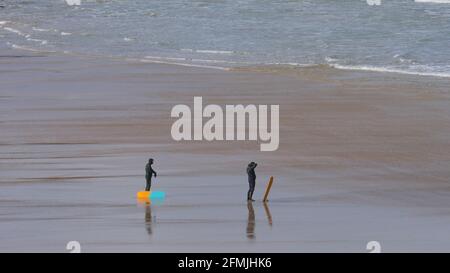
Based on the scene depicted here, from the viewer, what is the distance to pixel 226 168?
593 inches

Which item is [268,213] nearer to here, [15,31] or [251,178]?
[251,178]

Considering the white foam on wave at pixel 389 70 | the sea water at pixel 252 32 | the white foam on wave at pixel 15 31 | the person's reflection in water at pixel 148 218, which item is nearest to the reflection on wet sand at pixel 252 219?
the person's reflection in water at pixel 148 218

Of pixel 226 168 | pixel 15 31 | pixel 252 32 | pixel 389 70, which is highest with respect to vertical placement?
pixel 15 31

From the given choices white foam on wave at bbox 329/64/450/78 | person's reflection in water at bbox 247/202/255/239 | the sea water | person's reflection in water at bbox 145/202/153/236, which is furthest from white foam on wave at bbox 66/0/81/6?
person's reflection in water at bbox 247/202/255/239

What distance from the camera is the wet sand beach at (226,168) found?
446 inches

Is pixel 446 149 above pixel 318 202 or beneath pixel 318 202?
above

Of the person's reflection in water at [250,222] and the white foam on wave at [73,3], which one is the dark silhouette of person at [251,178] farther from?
the white foam on wave at [73,3]

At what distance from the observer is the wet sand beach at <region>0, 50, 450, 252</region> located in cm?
1132

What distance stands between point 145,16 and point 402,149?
33.3m

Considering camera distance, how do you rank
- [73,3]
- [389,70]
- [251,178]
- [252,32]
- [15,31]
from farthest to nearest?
[73,3]
[15,31]
[252,32]
[389,70]
[251,178]

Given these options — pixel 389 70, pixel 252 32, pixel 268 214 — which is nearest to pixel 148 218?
pixel 268 214
